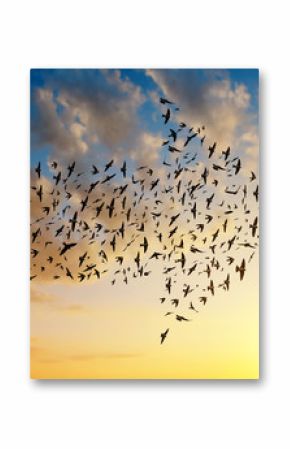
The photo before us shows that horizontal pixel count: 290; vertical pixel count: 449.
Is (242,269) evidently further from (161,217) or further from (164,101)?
(164,101)

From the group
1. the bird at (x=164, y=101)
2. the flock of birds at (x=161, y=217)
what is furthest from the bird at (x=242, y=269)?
the bird at (x=164, y=101)

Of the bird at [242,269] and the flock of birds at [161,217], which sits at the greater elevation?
the flock of birds at [161,217]

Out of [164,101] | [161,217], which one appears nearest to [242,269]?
[161,217]

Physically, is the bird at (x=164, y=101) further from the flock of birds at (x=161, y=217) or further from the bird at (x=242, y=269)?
the bird at (x=242, y=269)

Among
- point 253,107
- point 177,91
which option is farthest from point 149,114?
point 253,107

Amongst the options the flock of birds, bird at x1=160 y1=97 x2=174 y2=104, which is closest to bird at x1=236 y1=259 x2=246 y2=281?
the flock of birds

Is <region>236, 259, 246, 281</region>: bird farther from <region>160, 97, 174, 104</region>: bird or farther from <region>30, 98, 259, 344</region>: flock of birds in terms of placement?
<region>160, 97, 174, 104</region>: bird

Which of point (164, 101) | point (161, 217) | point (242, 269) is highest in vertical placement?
point (164, 101)
